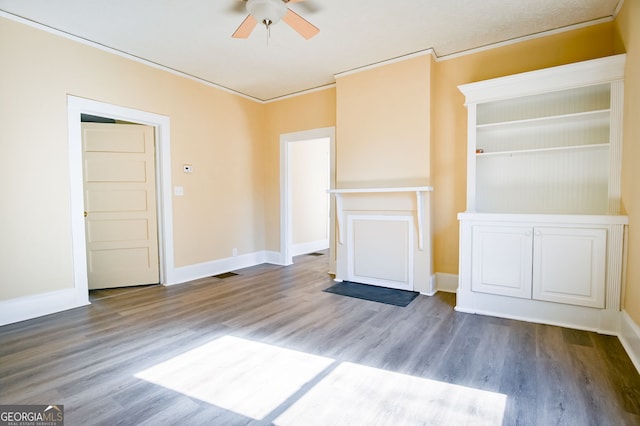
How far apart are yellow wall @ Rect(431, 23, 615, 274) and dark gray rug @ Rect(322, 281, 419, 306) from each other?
23.6 inches

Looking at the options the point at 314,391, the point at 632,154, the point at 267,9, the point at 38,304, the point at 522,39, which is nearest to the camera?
the point at 314,391

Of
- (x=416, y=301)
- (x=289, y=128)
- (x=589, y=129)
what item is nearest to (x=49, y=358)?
Answer: (x=416, y=301)

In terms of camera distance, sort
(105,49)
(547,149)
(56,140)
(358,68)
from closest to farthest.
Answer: (547,149) < (56,140) < (105,49) < (358,68)

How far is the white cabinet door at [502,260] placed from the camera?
285 cm

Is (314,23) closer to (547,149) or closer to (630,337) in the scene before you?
(547,149)

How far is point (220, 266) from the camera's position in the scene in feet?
15.9

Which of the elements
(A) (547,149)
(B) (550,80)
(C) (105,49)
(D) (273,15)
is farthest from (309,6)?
(A) (547,149)

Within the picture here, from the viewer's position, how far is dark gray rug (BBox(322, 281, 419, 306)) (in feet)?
11.4

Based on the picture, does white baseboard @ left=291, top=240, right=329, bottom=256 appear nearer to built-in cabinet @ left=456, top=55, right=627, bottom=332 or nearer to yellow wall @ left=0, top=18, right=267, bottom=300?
yellow wall @ left=0, top=18, right=267, bottom=300

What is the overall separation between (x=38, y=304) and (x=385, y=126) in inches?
163

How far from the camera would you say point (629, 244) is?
242cm

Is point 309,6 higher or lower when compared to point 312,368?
higher

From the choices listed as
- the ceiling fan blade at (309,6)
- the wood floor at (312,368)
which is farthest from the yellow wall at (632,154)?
the ceiling fan blade at (309,6)

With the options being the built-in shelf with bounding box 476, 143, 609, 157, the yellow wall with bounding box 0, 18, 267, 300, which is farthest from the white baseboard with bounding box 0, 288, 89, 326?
the built-in shelf with bounding box 476, 143, 609, 157
